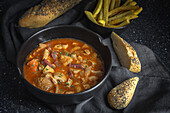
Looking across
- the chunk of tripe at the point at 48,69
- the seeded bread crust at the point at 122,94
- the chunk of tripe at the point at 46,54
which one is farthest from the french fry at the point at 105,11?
the chunk of tripe at the point at 48,69

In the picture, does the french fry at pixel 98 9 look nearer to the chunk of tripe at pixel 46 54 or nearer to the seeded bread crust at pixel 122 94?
the chunk of tripe at pixel 46 54

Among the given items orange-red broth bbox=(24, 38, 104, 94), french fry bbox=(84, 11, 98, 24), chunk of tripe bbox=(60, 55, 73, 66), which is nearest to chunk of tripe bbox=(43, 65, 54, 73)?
orange-red broth bbox=(24, 38, 104, 94)

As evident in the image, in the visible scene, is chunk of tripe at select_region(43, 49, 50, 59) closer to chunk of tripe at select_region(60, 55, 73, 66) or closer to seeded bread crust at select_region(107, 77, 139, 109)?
chunk of tripe at select_region(60, 55, 73, 66)

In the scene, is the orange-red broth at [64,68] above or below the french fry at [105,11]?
below

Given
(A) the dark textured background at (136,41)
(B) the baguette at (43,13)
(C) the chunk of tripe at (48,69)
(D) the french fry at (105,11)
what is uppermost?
(B) the baguette at (43,13)

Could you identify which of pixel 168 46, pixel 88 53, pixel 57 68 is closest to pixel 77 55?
pixel 88 53

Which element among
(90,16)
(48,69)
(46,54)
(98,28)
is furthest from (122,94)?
(90,16)

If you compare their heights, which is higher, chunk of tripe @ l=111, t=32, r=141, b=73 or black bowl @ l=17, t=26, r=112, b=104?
black bowl @ l=17, t=26, r=112, b=104

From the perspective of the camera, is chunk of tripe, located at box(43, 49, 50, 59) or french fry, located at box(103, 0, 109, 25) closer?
chunk of tripe, located at box(43, 49, 50, 59)
